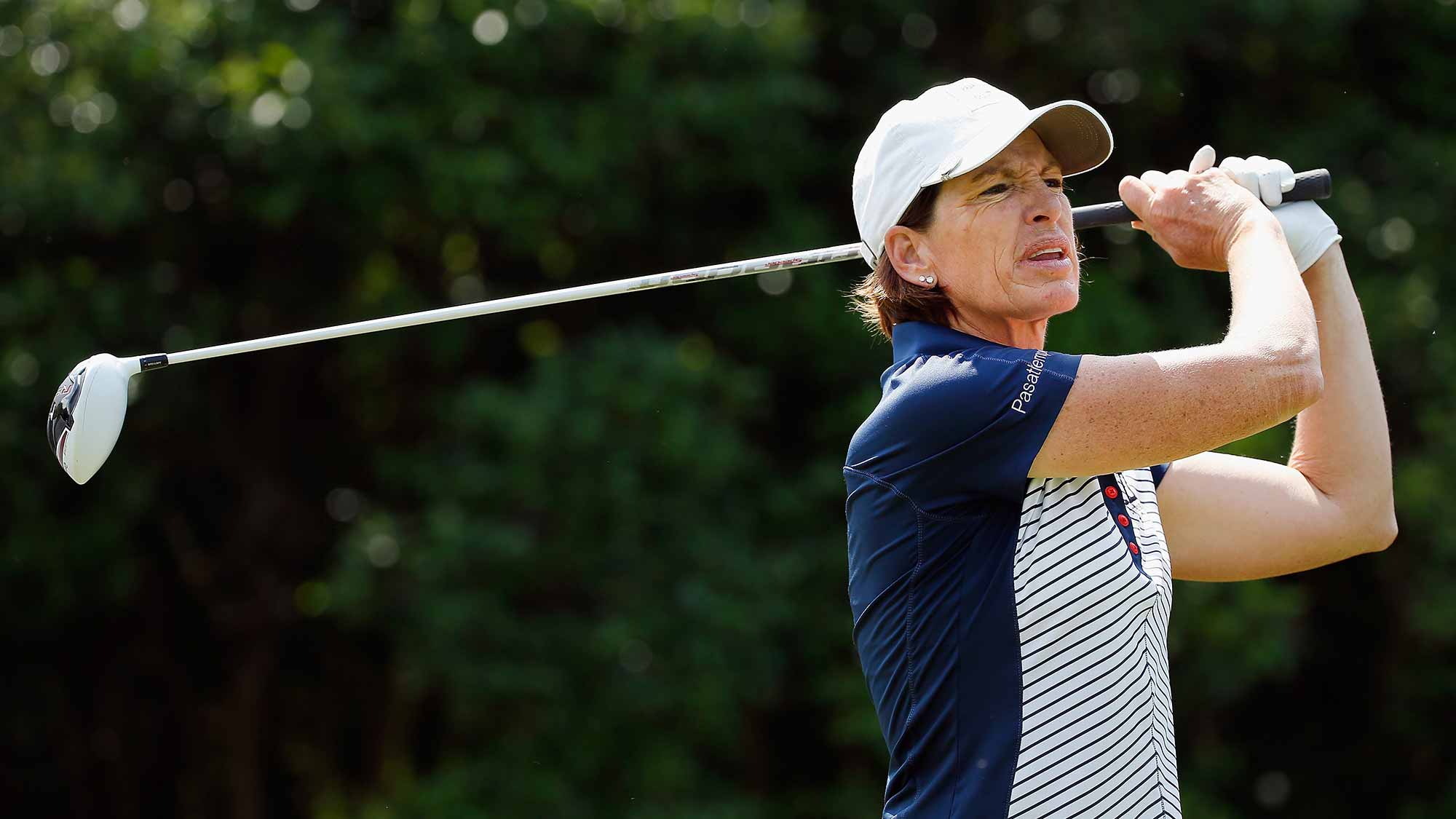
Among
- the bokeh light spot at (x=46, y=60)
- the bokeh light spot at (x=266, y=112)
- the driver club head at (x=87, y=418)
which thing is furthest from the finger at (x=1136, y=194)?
the bokeh light spot at (x=46, y=60)

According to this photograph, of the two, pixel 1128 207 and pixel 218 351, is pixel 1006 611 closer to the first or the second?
pixel 1128 207

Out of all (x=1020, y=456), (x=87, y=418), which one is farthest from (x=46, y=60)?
(x=1020, y=456)

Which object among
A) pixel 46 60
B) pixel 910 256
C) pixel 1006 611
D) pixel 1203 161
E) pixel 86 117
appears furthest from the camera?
pixel 46 60

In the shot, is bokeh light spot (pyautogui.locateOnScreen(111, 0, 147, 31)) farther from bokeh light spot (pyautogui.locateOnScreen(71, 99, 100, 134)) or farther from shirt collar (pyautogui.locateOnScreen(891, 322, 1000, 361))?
shirt collar (pyautogui.locateOnScreen(891, 322, 1000, 361))

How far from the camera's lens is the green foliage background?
27.0 feet

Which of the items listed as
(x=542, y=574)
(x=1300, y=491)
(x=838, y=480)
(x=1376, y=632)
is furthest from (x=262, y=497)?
(x=1300, y=491)

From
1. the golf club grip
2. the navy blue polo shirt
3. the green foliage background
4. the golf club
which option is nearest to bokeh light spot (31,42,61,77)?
the green foliage background

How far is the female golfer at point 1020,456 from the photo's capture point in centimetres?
198

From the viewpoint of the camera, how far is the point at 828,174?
990 centimetres

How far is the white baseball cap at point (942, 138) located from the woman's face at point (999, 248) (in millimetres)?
42

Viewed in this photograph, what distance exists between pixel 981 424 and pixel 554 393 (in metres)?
6.35

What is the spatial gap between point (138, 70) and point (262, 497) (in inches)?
110

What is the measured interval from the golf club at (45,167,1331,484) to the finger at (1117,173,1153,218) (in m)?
0.16

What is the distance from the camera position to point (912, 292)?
2.24 m
